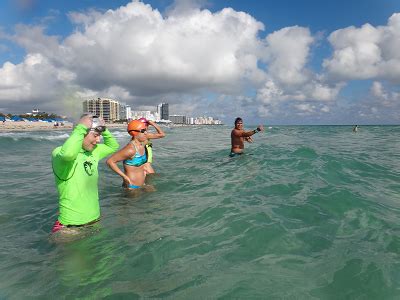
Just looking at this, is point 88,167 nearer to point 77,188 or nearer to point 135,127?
Result: point 77,188

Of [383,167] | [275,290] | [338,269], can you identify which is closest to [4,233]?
[275,290]

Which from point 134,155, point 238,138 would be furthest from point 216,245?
point 238,138

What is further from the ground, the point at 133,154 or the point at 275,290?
the point at 133,154

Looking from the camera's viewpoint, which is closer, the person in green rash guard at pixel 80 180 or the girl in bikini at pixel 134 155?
the person in green rash guard at pixel 80 180

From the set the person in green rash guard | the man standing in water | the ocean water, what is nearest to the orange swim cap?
the ocean water

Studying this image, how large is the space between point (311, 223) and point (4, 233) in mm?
5283

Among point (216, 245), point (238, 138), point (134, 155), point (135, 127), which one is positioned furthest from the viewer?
point (238, 138)

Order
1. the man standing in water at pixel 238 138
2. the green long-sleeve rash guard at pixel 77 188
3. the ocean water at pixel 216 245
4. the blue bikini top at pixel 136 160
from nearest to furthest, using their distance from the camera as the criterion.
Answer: the ocean water at pixel 216 245, the green long-sleeve rash guard at pixel 77 188, the blue bikini top at pixel 136 160, the man standing in water at pixel 238 138

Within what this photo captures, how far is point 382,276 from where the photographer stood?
3.06 meters

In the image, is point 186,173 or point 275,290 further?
point 186,173

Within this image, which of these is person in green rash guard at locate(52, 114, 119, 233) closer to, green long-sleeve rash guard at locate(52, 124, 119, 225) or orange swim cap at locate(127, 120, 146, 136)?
green long-sleeve rash guard at locate(52, 124, 119, 225)

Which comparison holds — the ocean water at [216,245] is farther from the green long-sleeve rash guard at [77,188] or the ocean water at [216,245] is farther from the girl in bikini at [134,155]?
the girl in bikini at [134,155]

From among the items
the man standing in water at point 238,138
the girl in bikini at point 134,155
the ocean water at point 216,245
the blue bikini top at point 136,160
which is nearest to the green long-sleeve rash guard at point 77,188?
the ocean water at point 216,245

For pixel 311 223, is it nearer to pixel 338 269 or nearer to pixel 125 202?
pixel 338 269
